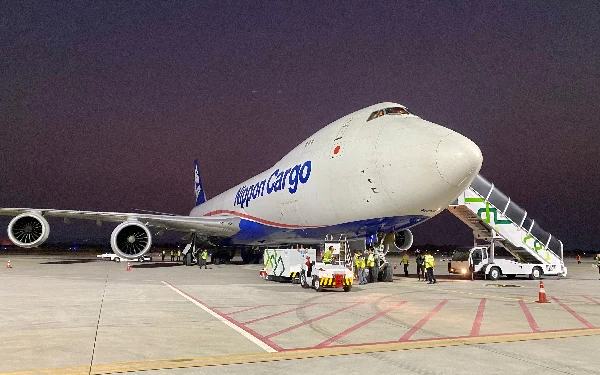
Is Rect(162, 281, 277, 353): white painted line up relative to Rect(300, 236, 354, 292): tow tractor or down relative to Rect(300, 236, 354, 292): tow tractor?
down

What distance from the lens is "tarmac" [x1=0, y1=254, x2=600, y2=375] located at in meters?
7.29

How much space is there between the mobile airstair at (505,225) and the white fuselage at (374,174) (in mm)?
7212

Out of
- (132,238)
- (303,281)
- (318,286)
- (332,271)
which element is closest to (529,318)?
(332,271)

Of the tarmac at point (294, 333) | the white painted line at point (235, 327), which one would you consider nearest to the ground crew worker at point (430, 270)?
the tarmac at point (294, 333)

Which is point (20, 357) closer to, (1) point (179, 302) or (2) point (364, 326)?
(2) point (364, 326)

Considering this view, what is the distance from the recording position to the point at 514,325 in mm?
10992

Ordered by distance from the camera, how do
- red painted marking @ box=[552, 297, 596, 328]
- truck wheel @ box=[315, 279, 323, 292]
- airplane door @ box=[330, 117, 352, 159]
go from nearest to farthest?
red painted marking @ box=[552, 297, 596, 328]
truck wheel @ box=[315, 279, 323, 292]
airplane door @ box=[330, 117, 352, 159]

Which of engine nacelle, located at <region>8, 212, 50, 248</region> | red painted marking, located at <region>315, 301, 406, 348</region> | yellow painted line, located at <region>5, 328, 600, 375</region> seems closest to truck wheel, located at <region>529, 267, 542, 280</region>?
red painted marking, located at <region>315, 301, 406, 348</region>

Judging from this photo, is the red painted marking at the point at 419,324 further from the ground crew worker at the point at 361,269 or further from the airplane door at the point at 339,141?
the airplane door at the point at 339,141

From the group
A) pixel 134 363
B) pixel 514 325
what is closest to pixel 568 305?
pixel 514 325

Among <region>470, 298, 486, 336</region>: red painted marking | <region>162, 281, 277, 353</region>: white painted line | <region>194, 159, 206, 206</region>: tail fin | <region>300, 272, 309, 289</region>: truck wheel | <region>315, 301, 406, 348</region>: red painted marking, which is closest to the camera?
<region>162, 281, 277, 353</region>: white painted line

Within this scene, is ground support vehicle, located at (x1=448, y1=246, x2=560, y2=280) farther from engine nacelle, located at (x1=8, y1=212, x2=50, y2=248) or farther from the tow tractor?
engine nacelle, located at (x1=8, y1=212, x2=50, y2=248)

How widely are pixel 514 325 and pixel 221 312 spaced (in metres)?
6.42

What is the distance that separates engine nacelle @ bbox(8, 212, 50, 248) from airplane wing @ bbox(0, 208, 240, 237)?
0.42m
